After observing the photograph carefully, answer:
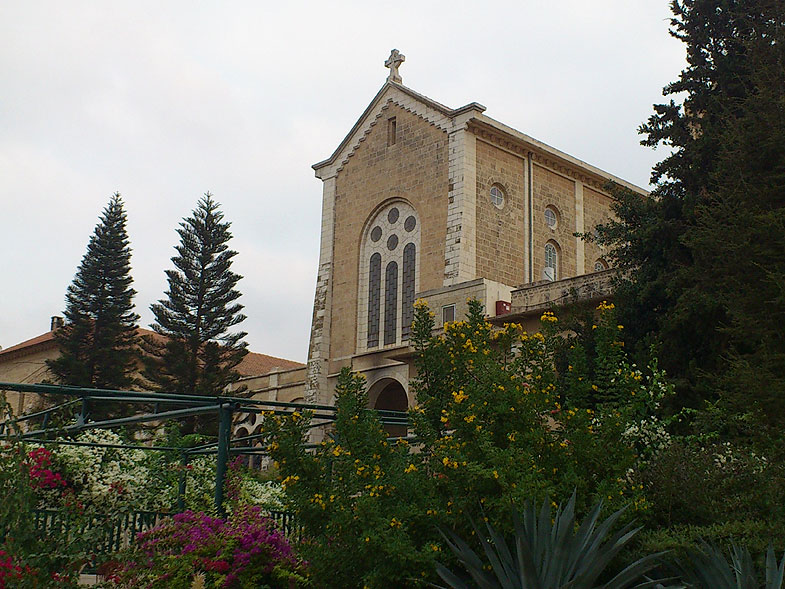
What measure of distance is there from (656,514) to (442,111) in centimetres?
2234

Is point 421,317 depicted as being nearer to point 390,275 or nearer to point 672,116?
point 672,116

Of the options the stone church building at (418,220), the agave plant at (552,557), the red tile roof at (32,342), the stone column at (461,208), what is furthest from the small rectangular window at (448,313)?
the red tile roof at (32,342)

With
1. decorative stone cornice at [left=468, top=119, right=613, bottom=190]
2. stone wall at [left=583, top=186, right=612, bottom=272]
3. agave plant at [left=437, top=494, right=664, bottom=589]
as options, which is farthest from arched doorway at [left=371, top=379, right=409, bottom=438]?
agave plant at [left=437, top=494, right=664, bottom=589]

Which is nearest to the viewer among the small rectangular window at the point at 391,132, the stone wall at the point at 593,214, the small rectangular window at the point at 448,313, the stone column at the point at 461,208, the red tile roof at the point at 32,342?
the small rectangular window at the point at 448,313

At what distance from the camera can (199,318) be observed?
32.7 meters

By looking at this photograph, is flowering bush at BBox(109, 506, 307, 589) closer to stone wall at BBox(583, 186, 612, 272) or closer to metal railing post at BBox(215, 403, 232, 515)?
metal railing post at BBox(215, 403, 232, 515)

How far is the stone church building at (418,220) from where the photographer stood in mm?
27672

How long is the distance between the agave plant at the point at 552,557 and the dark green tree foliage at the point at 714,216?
3.10 meters

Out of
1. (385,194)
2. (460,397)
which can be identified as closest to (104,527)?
(460,397)

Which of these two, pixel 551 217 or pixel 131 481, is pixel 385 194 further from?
pixel 131 481

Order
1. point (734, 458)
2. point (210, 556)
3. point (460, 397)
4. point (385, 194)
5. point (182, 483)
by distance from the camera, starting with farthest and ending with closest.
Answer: point (385, 194) < point (182, 483) < point (734, 458) < point (210, 556) < point (460, 397)

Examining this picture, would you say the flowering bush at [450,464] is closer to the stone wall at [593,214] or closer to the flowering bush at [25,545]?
the flowering bush at [25,545]

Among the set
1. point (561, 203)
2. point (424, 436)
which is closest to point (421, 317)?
point (424, 436)

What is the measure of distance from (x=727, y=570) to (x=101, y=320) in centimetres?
3086
